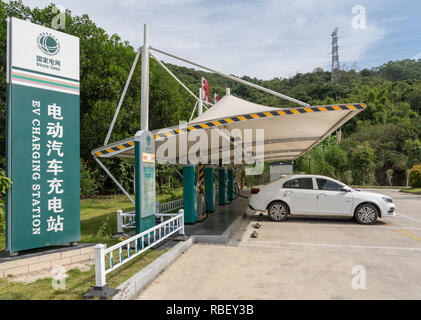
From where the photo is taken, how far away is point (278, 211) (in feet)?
35.0

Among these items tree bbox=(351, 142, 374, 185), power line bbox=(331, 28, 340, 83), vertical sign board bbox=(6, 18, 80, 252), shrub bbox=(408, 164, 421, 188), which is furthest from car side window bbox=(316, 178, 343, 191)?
power line bbox=(331, 28, 340, 83)

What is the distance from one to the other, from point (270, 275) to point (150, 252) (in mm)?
2352

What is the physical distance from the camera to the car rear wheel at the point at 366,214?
9969mm

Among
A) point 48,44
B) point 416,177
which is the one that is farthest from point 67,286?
point 416,177

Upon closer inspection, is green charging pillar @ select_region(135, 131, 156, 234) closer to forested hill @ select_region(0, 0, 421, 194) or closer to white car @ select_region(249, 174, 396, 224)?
white car @ select_region(249, 174, 396, 224)

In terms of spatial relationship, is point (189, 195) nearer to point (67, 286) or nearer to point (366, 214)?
point (67, 286)

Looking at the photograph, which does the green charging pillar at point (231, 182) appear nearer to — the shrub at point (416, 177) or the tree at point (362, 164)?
the shrub at point (416, 177)

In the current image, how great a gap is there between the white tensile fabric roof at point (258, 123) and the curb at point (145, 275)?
260 cm

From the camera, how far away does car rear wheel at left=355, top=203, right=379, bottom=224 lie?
997 cm

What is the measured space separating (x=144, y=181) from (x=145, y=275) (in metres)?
2.36

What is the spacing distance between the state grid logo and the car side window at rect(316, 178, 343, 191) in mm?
7842

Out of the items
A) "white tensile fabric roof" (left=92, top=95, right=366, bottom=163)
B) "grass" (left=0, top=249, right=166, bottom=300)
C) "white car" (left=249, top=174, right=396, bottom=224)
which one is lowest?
"grass" (left=0, top=249, right=166, bottom=300)

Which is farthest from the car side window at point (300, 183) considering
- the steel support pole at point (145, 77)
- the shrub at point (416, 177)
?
the shrub at point (416, 177)
